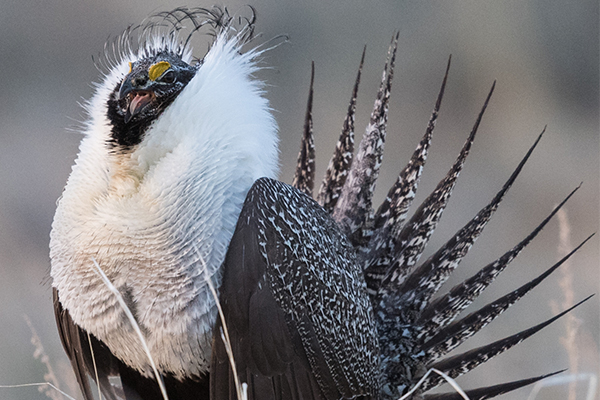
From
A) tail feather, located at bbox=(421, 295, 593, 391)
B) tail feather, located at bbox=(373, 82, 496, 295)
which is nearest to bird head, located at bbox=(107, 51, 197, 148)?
tail feather, located at bbox=(373, 82, 496, 295)

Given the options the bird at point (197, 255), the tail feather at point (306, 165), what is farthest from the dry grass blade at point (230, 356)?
the tail feather at point (306, 165)

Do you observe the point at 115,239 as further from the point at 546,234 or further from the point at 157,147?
the point at 546,234

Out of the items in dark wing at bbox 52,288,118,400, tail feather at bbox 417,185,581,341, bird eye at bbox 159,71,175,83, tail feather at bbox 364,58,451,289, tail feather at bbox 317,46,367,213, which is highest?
bird eye at bbox 159,71,175,83

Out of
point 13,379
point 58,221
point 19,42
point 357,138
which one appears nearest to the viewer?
point 58,221

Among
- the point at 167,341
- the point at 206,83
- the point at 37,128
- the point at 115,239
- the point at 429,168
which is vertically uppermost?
the point at 37,128

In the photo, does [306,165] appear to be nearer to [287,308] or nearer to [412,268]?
[412,268]

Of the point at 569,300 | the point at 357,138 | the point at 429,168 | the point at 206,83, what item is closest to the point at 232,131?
the point at 206,83

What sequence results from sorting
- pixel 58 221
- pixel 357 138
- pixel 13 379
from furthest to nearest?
pixel 357 138 → pixel 13 379 → pixel 58 221

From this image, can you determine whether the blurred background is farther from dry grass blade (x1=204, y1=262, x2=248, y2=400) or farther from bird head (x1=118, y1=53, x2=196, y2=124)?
dry grass blade (x1=204, y1=262, x2=248, y2=400)
